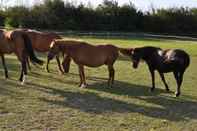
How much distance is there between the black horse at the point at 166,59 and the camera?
40.7ft

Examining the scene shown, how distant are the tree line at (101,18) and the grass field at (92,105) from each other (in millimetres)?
38236

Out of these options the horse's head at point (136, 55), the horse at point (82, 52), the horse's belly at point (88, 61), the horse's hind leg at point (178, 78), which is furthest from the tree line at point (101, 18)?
the horse's hind leg at point (178, 78)

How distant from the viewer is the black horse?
40.7 ft

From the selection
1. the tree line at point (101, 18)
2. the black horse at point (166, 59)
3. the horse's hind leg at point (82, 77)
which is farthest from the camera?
the tree line at point (101, 18)

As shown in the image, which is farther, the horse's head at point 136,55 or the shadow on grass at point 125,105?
the horse's head at point 136,55

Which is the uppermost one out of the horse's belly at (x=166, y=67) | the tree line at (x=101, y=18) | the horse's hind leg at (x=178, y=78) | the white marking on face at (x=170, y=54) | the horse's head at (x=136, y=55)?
the white marking on face at (x=170, y=54)

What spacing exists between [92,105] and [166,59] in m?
2.65

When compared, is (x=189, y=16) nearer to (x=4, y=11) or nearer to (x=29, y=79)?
(x=4, y=11)

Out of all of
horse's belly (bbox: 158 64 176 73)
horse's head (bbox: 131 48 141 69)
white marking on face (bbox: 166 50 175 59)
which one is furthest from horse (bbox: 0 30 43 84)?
white marking on face (bbox: 166 50 175 59)

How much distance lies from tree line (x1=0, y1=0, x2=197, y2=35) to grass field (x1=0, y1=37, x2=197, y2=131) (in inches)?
1505

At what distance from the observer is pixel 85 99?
12.0m

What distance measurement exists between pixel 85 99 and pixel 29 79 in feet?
10.8

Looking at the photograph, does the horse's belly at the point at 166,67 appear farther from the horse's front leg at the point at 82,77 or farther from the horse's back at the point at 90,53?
the horse's front leg at the point at 82,77

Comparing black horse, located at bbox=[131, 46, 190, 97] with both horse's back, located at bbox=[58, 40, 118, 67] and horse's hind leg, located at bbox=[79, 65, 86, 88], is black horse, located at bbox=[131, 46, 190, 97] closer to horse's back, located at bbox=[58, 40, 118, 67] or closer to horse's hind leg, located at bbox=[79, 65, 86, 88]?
horse's back, located at bbox=[58, 40, 118, 67]
